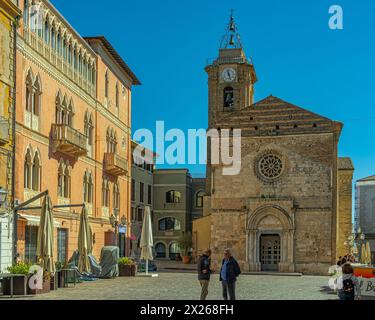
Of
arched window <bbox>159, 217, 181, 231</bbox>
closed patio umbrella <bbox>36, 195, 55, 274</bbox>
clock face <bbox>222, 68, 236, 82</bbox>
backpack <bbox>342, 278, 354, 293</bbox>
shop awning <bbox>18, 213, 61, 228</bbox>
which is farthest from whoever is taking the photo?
arched window <bbox>159, 217, 181, 231</bbox>

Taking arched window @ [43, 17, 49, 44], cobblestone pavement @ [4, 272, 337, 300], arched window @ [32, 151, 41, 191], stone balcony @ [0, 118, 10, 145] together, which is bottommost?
cobblestone pavement @ [4, 272, 337, 300]

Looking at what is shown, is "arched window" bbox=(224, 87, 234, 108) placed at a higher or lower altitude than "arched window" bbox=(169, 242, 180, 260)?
higher

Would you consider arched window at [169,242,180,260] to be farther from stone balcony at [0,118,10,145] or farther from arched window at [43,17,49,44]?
stone balcony at [0,118,10,145]

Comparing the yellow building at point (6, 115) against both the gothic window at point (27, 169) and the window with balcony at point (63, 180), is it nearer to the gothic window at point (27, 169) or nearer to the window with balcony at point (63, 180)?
the gothic window at point (27, 169)

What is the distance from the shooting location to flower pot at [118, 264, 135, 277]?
31078 mm

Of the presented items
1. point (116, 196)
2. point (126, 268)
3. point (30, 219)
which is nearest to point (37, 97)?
point (30, 219)

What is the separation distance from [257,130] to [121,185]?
9288mm

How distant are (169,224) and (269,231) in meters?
28.3

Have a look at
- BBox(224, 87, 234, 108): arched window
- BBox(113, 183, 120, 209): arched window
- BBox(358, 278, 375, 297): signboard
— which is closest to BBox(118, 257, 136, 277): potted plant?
BBox(113, 183, 120, 209): arched window

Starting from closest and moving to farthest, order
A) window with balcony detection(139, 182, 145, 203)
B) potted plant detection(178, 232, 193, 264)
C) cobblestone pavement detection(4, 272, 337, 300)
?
1. cobblestone pavement detection(4, 272, 337, 300)
2. window with balcony detection(139, 182, 145, 203)
3. potted plant detection(178, 232, 193, 264)

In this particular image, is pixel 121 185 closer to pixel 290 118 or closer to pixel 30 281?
pixel 290 118

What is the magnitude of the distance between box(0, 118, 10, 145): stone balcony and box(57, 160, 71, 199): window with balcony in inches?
250

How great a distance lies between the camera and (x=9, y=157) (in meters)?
24.1

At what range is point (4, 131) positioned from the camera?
23.5 m
